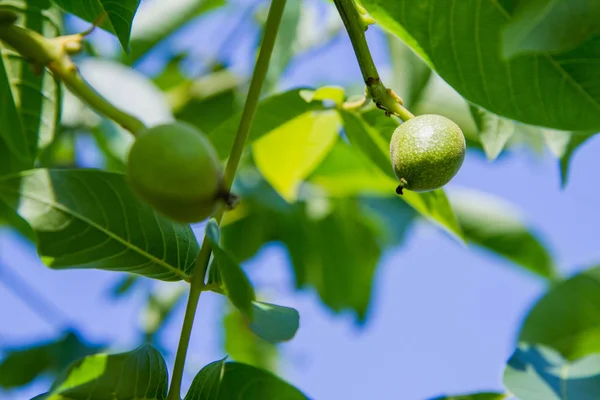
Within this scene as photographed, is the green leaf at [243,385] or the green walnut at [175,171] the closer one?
the green walnut at [175,171]


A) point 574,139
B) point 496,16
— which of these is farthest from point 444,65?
point 574,139

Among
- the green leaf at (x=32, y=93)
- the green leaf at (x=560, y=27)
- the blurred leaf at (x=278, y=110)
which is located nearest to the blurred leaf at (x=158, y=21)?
the green leaf at (x=32, y=93)

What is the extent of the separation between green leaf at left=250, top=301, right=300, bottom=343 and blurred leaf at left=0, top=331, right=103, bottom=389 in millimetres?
1696

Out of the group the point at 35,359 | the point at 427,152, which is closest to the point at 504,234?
the point at 35,359

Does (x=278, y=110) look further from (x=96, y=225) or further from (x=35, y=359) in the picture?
(x=35, y=359)

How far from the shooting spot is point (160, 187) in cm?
86

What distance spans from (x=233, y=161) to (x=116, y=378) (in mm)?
342

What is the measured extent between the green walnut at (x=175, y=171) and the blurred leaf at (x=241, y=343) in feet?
9.16

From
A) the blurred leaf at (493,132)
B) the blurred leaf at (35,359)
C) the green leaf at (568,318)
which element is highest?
the blurred leaf at (493,132)

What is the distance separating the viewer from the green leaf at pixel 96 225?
43.0 inches

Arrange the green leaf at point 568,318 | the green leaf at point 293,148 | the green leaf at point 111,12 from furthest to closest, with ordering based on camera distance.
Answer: the green leaf at point 568,318 → the green leaf at point 293,148 → the green leaf at point 111,12

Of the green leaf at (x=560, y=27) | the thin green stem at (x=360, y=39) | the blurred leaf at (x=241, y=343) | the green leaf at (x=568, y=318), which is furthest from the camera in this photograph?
the blurred leaf at (x=241, y=343)

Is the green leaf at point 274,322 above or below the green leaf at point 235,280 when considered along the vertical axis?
below

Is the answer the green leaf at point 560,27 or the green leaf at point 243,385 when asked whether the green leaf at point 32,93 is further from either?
the green leaf at point 560,27
